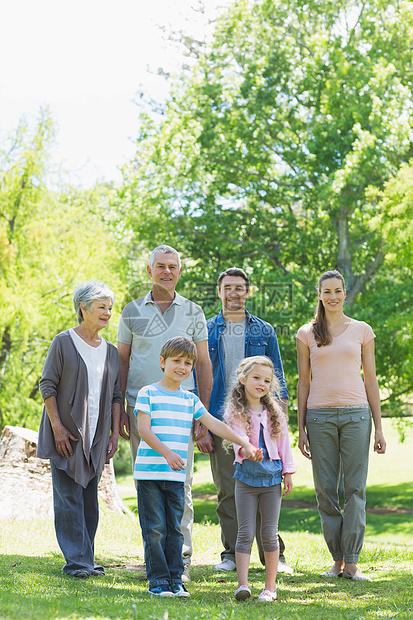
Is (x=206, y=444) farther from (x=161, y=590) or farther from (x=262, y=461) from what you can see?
(x=161, y=590)

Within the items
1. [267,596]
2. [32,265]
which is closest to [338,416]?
[267,596]

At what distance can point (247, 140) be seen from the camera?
16375 mm

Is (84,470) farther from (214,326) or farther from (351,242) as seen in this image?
(351,242)

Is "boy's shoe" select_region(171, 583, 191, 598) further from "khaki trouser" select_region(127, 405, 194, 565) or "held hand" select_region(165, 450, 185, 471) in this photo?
"held hand" select_region(165, 450, 185, 471)

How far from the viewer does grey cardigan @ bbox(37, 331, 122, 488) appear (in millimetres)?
4695

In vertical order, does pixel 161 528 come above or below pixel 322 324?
below

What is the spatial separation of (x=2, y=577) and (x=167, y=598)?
1245 millimetres

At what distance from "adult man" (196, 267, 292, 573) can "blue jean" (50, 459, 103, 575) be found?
1054 mm

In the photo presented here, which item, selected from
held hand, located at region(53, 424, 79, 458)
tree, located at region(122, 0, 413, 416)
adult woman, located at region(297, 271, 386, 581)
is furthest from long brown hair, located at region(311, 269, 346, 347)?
tree, located at region(122, 0, 413, 416)

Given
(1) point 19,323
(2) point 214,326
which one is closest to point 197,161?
(1) point 19,323

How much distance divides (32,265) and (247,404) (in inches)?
421

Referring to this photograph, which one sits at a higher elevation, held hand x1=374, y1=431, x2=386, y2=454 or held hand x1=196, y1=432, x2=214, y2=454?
held hand x1=374, y1=431, x2=386, y2=454

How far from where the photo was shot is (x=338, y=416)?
198 inches

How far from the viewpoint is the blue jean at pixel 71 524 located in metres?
4.70
